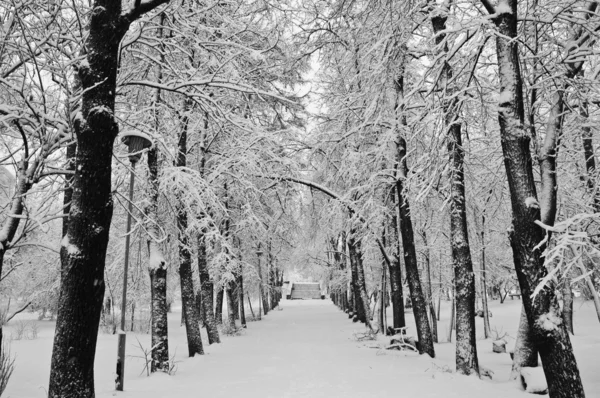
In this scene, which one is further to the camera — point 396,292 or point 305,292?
point 305,292

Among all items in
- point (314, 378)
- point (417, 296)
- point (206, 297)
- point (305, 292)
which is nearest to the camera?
point (314, 378)

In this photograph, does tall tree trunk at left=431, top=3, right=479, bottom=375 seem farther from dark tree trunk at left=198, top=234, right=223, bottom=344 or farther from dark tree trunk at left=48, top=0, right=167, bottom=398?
dark tree trunk at left=198, top=234, right=223, bottom=344

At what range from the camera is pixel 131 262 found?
15.8 metres

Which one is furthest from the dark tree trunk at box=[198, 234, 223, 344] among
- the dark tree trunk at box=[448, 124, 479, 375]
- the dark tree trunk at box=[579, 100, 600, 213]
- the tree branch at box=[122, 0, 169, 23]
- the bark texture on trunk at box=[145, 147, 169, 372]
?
the dark tree trunk at box=[579, 100, 600, 213]

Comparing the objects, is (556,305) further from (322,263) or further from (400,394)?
(322,263)

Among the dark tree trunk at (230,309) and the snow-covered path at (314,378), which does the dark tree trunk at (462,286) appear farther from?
the dark tree trunk at (230,309)

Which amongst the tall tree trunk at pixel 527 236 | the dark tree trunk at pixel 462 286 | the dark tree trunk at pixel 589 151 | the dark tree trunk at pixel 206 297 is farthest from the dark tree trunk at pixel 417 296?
the dark tree trunk at pixel 206 297

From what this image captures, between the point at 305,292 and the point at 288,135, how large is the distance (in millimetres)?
63104

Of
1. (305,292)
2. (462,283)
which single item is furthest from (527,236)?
(305,292)

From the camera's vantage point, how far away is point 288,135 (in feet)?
41.9

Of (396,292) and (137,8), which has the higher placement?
(137,8)

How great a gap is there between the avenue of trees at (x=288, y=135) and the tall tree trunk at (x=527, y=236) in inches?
0.8

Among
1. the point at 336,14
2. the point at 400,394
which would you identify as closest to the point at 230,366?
the point at 400,394

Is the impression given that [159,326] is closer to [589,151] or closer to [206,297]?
[206,297]
